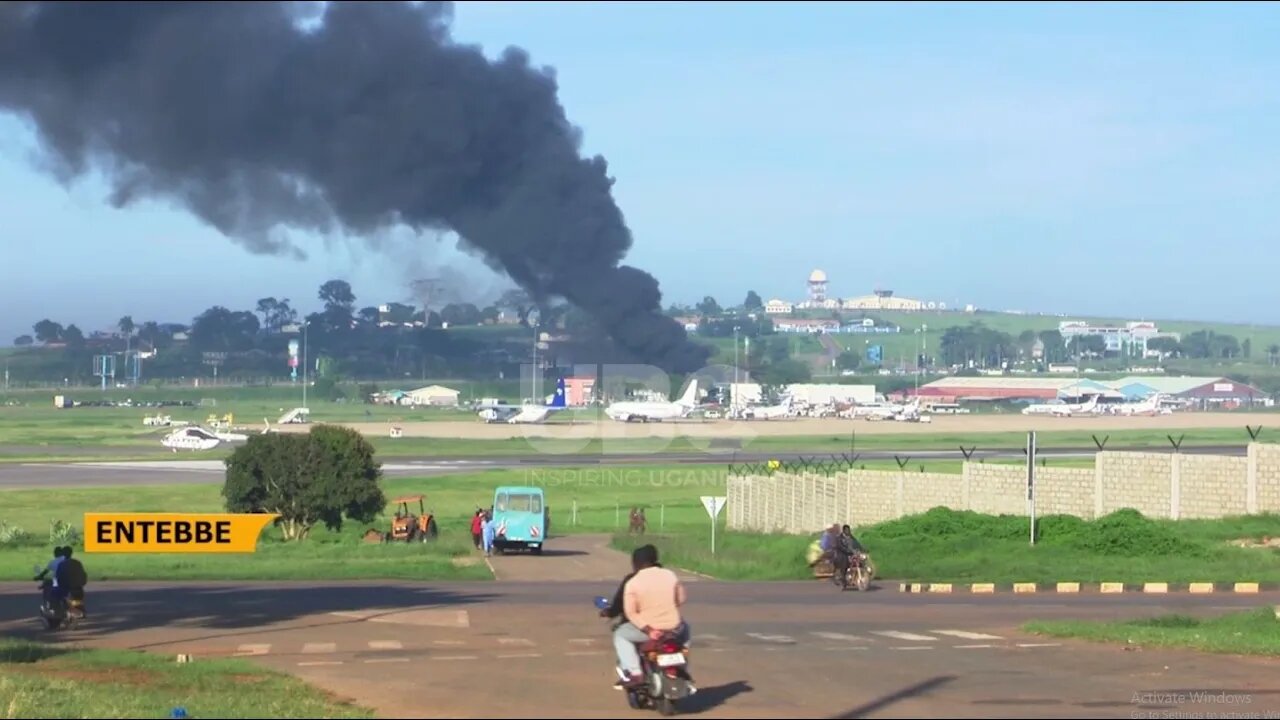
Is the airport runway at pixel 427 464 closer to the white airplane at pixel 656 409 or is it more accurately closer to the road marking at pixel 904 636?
the white airplane at pixel 656 409

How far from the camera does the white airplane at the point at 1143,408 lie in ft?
346

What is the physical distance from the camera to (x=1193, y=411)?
112 metres

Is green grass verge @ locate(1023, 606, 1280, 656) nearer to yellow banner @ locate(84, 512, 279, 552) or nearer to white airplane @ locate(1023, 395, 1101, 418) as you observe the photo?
yellow banner @ locate(84, 512, 279, 552)

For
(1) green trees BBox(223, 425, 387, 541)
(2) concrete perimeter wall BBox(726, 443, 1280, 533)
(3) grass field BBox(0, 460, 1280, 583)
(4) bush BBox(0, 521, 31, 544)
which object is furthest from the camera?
(1) green trees BBox(223, 425, 387, 541)

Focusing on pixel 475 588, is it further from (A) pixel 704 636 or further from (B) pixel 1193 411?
(B) pixel 1193 411

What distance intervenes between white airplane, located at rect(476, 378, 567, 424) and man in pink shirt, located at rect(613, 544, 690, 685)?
62.2 m

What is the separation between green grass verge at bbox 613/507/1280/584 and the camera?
92.9ft

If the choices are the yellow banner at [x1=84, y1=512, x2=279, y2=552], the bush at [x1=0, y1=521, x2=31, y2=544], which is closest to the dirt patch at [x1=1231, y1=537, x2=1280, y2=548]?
the yellow banner at [x1=84, y1=512, x2=279, y2=552]

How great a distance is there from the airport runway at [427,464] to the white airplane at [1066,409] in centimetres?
2909

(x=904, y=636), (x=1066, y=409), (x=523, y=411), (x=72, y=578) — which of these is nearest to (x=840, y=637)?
(x=904, y=636)

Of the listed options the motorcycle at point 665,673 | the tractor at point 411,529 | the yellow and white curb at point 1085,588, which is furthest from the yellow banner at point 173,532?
the tractor at point 411,529

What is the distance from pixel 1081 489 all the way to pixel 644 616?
2676 cm

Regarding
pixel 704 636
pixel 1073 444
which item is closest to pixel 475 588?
pixel 704 636

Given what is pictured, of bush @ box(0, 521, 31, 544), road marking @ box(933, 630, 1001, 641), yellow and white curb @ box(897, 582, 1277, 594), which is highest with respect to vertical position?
road marking @ box(933, 630, 1001, 641)
